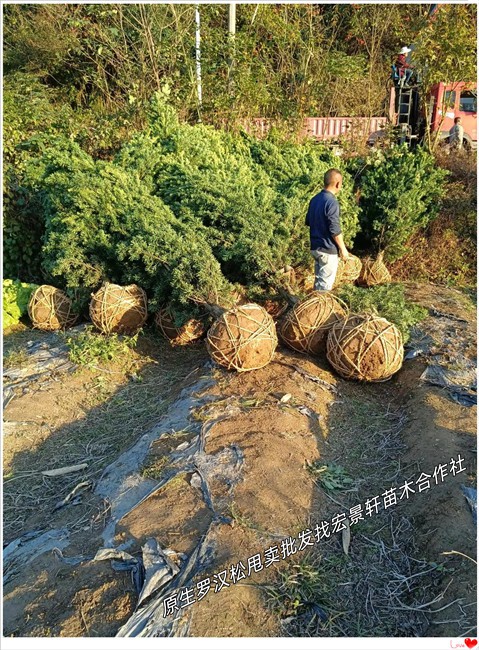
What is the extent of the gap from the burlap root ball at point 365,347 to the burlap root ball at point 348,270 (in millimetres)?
2213

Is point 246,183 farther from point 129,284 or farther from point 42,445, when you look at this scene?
point 42,445

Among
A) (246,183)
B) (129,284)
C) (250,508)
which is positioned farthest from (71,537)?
(246,183)

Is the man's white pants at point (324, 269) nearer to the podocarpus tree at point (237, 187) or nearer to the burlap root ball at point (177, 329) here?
the podocarpus tree at point (237, 187)

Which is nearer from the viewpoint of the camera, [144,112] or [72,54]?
[144,112]

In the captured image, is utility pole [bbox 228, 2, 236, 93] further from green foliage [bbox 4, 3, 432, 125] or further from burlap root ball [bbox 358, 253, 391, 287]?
burlap root ball [bbox 358, 253, 391, 287]

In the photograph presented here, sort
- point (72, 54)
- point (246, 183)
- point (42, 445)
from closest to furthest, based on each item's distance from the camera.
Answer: point (42, 445)
point (246, 183)
point (72, 54)

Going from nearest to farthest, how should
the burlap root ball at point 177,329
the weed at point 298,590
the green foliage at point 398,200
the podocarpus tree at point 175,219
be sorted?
the weed at point 298,590
the podocarpus tree at point 175,219
the burlap root ball at point 177,329
the green foliage at point 398,200

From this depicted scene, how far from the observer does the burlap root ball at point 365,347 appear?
14.8 ft

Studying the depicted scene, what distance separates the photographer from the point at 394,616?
8.25 ft

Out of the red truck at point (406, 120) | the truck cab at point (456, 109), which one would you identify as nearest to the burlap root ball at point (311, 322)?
the red truck at point (406, 120)

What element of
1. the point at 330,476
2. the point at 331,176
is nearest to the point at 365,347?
the point at 330,476

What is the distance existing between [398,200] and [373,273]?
122cm

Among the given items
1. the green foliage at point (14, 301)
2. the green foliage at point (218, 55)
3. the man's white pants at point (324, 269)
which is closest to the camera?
the man's white pants at point (324, 269)

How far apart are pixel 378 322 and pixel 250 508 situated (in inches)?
91.8
